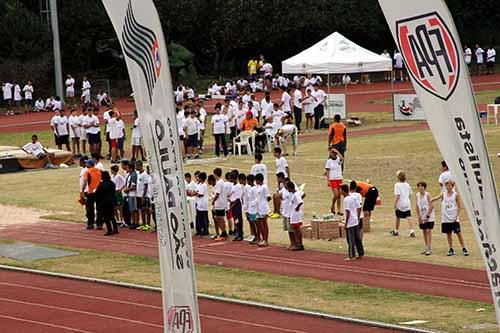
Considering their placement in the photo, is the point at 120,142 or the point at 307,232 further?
the point at 120,142

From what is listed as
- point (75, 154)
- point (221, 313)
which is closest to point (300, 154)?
point (75, 154)

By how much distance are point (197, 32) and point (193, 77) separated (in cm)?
429

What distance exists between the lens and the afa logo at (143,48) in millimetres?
10016

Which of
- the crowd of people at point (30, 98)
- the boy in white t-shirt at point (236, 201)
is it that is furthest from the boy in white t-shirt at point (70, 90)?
the boy in white t-shirt at point (236, 201)

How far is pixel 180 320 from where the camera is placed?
10.5 meters

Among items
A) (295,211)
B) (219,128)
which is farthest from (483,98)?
(295,211)

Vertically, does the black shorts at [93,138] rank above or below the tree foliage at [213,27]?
below

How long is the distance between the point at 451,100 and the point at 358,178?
2462cm

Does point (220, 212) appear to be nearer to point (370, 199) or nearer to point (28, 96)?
point (370, 199)

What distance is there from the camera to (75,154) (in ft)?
137

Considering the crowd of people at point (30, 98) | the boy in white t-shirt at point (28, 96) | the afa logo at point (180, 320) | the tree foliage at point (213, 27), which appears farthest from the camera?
the tree foliage at point (213, 27)

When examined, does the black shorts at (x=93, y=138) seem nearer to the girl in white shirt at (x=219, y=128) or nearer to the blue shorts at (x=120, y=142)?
the blue shorts at (x=120, y=142)

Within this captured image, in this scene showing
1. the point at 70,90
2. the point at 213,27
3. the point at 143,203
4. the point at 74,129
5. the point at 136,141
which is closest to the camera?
the point at 143,203

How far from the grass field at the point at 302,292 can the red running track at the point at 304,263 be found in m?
0.41
